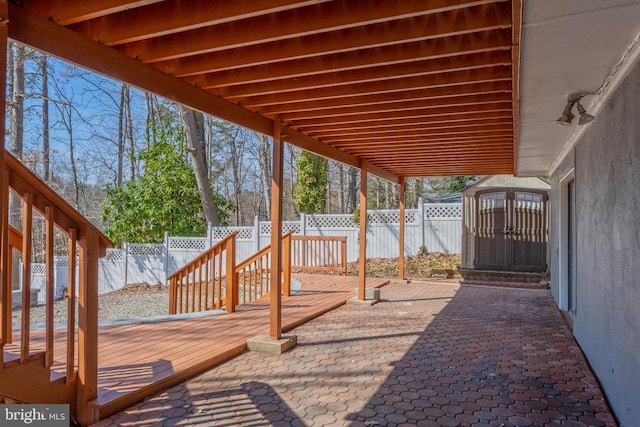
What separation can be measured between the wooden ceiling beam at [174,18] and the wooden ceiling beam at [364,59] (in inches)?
22.7

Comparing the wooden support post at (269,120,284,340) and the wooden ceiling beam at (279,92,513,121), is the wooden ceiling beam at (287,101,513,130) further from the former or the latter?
the wooden support post at (269,120,284,340)

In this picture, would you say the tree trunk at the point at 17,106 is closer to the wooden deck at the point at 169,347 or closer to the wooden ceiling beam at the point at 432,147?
the wooden deck at the point at 169,347

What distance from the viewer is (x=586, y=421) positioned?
273 cm

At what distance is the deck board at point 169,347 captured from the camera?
306 cm

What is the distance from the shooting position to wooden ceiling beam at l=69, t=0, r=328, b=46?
6.95ft

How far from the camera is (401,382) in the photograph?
341cm

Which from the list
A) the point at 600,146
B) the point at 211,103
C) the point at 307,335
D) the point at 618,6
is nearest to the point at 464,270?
the point at 307,335

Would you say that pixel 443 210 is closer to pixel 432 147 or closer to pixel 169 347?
pixel 432 147

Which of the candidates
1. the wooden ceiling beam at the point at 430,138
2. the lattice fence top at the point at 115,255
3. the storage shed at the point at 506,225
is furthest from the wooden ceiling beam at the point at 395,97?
the lattice fence top at the point at 115,255

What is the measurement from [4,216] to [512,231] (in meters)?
9.64

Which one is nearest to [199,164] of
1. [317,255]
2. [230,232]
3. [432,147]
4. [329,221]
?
[230,232]

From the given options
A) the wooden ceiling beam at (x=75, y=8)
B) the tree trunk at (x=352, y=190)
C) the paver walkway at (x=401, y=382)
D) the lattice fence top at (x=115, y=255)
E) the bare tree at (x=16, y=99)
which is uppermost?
the bare tree at (x=16, y=99)

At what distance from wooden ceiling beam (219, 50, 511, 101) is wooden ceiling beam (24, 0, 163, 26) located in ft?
3.79

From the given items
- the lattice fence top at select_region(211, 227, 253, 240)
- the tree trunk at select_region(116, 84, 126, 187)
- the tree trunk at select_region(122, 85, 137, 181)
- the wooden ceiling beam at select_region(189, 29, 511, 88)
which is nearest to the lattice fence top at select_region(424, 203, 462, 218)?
the lattice fence top at select_region(211, 227, 253, 240)
